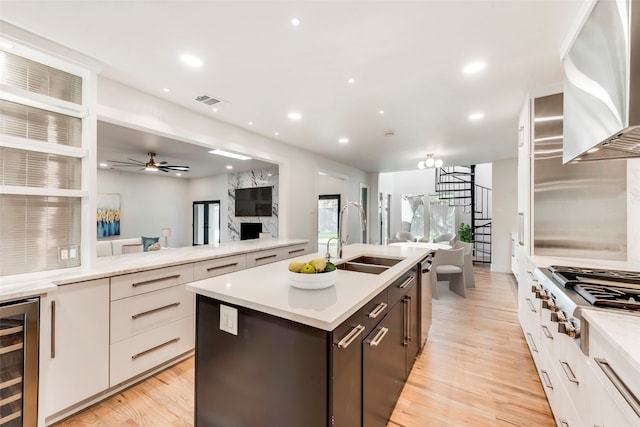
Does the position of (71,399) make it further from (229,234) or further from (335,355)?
(229,234)

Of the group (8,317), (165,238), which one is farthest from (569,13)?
(165,238)

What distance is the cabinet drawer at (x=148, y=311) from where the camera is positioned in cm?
Result: 200

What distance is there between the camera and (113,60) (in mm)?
2076

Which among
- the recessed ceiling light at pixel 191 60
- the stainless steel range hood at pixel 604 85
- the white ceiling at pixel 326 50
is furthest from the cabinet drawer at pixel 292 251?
the stainless steel range hood at pixel 604 85

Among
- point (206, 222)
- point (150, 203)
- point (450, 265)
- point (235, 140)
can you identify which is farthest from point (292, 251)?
point (150, 203)

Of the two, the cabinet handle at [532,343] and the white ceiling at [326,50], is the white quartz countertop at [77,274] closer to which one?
the white ceiling at [326,50]

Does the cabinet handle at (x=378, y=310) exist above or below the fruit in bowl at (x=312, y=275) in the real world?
below

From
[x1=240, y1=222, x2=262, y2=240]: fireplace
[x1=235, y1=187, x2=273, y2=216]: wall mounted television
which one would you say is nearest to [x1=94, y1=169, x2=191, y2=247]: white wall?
[x1=235, y1=187, x2=273, y2=216]: wall mounted television

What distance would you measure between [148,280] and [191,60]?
1.82m

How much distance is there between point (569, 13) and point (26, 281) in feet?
12.3

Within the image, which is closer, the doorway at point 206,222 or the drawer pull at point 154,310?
the drawer pull at point 154,310

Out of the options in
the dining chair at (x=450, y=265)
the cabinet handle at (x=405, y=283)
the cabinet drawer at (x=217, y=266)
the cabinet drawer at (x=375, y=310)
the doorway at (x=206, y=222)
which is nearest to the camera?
the cabinet drawer at (x=375, y=310)

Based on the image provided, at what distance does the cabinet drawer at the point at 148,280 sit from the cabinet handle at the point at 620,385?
2.71 m

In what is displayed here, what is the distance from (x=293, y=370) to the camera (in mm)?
1152
